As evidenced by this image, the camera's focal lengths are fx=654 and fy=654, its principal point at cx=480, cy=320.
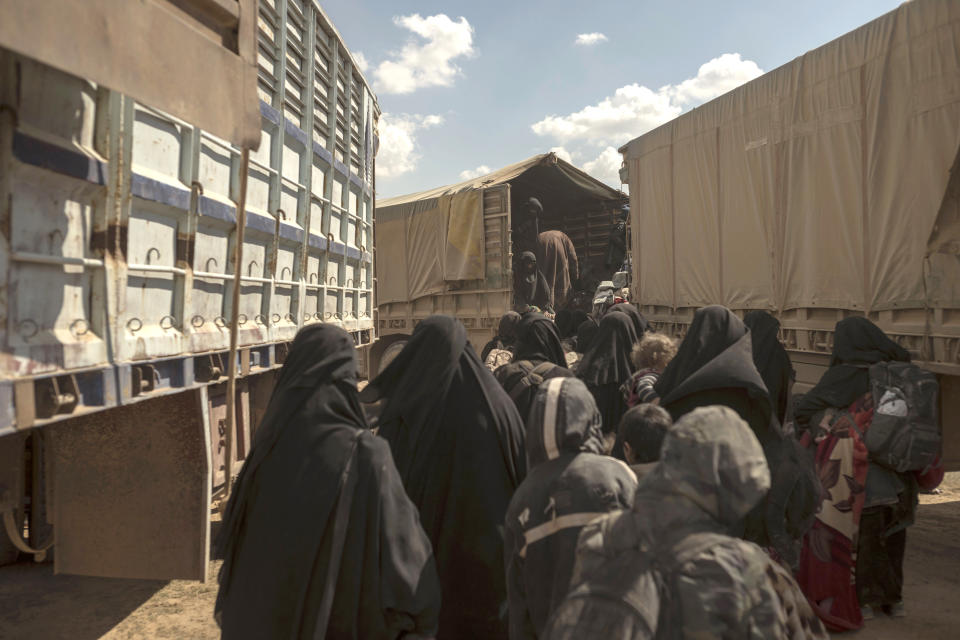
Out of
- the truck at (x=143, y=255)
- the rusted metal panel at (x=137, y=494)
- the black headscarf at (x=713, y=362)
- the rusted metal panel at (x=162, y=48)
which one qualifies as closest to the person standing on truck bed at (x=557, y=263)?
the truck at (x=143, y=255)

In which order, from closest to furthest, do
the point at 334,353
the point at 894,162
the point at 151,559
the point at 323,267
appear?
1. the point at 334,353
2. the point at 151,559
3. the point at 894,162
4. the point at 323,267

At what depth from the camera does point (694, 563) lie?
1244mm

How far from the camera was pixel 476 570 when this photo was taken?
2582mm

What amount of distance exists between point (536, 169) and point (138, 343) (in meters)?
9.16

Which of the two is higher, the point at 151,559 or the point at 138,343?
the point at 138,343

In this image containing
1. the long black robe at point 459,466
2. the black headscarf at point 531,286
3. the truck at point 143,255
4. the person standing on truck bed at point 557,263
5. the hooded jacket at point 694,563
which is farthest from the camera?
the person standing on truck bed at point 557,263

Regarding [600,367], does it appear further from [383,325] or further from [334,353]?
[383,325]

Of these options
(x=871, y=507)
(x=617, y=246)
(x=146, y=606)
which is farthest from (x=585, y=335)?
(x=617, y=246)

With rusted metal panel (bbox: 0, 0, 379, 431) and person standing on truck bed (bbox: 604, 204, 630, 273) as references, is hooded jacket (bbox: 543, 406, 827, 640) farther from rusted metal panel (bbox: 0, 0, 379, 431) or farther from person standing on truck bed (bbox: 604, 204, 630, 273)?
person standing on truck bed (bbox: 604, 204, 630, 273)

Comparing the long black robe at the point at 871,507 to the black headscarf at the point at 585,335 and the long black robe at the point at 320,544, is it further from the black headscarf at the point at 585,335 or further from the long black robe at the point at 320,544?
the black headscarf at the point at 585,335

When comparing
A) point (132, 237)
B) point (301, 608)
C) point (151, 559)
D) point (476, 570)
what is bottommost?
point (151, 559)

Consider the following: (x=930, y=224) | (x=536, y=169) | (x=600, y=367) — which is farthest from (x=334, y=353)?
(x=536, y=169)

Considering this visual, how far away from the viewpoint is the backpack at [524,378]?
3616mm

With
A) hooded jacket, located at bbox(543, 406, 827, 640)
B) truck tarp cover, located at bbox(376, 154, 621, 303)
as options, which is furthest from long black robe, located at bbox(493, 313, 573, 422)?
truck tarp cover, located at bbox(376, 154, 621, 303)
